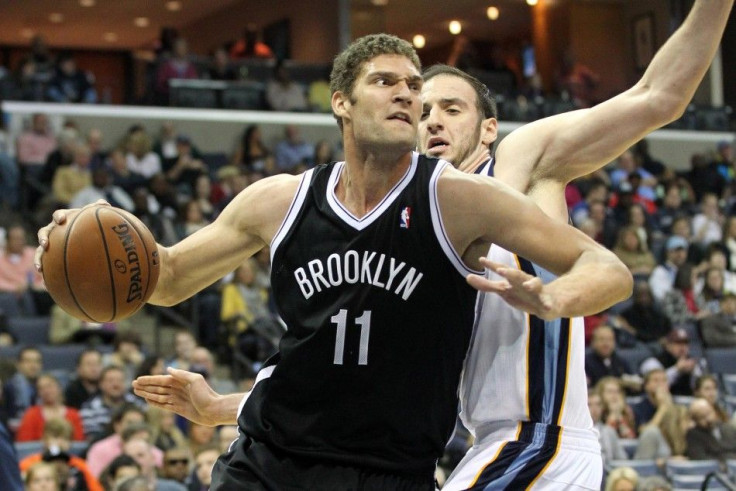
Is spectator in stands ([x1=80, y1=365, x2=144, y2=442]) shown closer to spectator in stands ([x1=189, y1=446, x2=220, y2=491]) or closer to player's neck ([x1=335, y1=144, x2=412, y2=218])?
spectator in stands ([x1=189, y1=446, x2=220, y2=491])

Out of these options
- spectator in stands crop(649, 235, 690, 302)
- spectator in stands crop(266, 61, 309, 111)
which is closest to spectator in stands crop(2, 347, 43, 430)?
spectator in stands crop(649, 235, 690, 302)

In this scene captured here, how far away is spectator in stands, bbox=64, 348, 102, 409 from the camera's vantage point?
9.66m

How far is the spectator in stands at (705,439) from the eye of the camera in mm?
10688

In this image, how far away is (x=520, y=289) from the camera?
316 cm

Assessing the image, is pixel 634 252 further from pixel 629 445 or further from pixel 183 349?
pixel 183 349

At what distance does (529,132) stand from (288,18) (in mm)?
19725

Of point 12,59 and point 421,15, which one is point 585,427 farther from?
point 12,59

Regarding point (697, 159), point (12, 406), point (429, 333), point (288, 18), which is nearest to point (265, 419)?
point (429, 333)

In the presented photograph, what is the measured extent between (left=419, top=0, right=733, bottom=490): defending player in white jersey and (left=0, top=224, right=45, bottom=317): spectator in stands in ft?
27.3

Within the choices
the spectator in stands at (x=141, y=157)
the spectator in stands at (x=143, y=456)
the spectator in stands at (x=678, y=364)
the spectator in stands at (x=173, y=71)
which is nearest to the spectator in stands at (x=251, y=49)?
the spectator in stands at (x=173, y=71)

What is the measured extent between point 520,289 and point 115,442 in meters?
5.88

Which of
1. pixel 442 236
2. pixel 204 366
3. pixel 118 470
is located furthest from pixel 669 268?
pixel 442 236

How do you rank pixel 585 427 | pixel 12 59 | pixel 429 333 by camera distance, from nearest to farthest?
pixel 429 333 → pixel 585 427 → pixel 12 59

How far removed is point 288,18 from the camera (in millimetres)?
23328
